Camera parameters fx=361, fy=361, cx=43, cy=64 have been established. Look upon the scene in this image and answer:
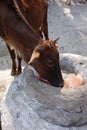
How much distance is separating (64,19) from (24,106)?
12.5 ft

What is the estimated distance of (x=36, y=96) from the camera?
3.16 meters

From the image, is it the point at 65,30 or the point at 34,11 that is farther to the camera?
the point at 65,30

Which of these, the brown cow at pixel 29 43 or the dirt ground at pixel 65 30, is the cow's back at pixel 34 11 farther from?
the dirt ground at pixel 65 30

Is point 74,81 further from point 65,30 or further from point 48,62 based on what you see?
point 65,30

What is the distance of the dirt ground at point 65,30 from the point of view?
5422 millimetres

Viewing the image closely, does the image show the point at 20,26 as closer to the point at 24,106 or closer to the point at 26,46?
the point at 26,46

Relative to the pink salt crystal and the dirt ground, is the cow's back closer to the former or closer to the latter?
the dirt ground

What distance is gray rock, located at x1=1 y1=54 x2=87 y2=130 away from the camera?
10.2 ft

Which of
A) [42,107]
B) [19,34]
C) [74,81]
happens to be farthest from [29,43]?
[42,107]

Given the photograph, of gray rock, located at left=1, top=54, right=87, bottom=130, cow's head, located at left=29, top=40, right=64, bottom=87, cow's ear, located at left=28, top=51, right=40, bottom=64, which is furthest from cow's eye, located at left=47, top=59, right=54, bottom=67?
gray rock, located at left=1, top=54, right=87, bottom=130

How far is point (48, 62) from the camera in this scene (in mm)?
3541

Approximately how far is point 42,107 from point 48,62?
572mm

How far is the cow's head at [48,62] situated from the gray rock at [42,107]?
19 cm

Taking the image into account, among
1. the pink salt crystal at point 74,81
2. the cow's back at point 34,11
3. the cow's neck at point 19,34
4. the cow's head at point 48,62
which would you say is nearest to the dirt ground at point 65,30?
the cow's back at point 34,11
